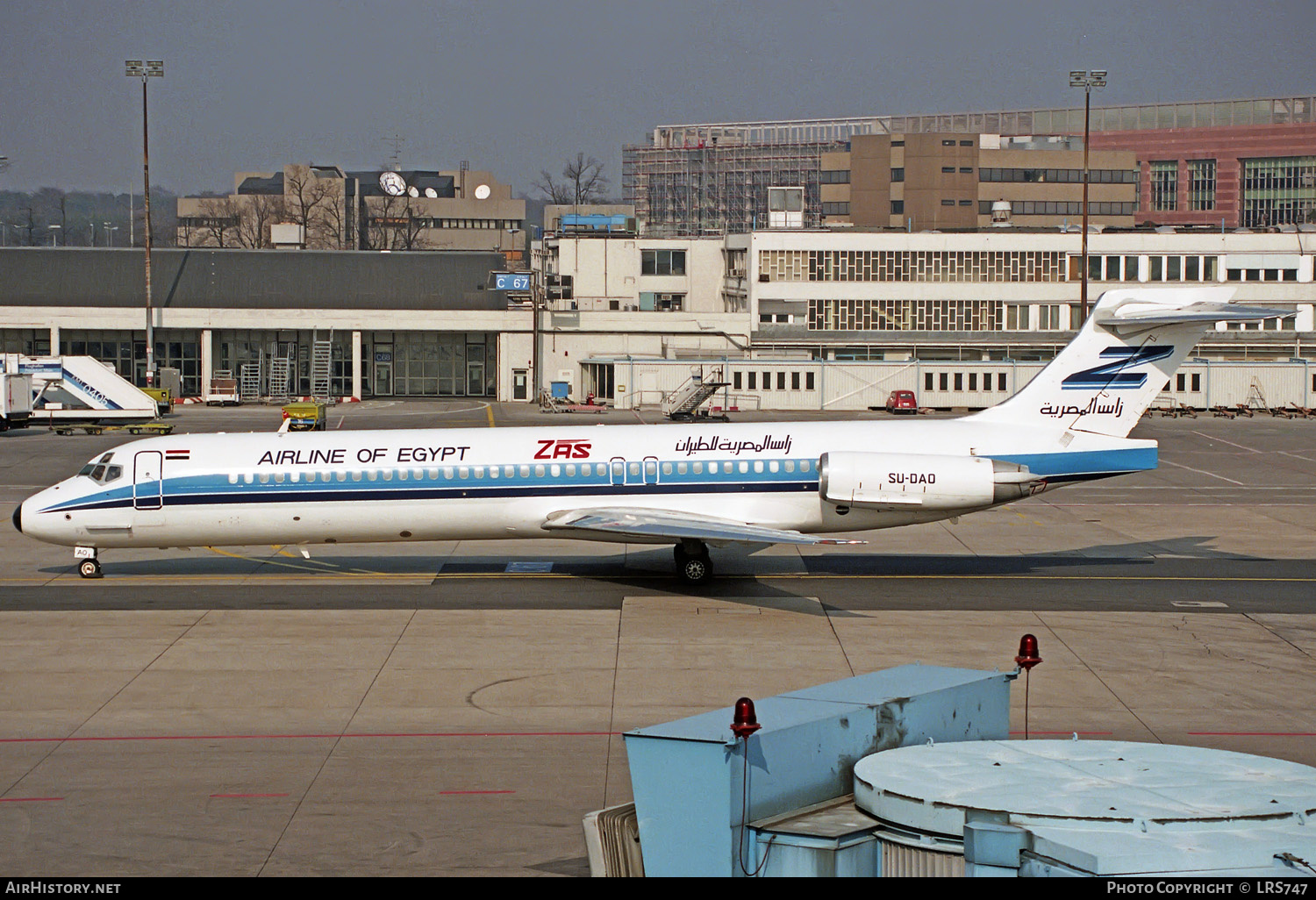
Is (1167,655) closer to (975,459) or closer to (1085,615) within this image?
(1085,615)

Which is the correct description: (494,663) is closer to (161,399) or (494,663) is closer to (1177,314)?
(1177,314)

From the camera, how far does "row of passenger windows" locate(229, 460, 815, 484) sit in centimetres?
2627

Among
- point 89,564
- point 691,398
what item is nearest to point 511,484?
point 89,564

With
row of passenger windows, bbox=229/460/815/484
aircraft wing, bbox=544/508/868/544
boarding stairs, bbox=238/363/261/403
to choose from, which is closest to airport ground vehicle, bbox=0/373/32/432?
boarding stairs, bbox=238/363/261/403

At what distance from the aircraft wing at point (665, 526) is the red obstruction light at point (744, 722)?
47.7 ft

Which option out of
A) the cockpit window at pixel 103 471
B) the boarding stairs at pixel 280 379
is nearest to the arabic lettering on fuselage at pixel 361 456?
the cockpit window at pixel 103 471

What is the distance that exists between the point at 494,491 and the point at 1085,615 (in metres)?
11.4

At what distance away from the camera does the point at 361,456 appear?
26.4m

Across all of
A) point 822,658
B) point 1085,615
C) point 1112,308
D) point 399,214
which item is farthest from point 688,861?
point 399,214

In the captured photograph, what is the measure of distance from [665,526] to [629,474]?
2.14 m

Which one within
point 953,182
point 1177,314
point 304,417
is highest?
point 953,182

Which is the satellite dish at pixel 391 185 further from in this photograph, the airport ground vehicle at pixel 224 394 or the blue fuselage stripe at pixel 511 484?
the blue fuselage stripe at pixel 511 484

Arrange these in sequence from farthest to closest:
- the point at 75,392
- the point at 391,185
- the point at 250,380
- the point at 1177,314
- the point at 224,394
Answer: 1. the point at 391,185
2. the point at 250,380
3. the point at 224,394
4. the point at 75,392
5. the point at 1177,314

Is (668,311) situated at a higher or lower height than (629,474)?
higher
